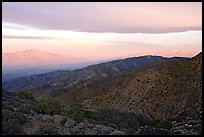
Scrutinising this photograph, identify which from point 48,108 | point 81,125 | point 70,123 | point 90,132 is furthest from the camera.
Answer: point 48,108

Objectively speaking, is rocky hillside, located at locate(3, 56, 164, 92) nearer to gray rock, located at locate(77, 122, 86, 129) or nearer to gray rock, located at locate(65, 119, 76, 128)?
gray rock, located at locate(65, 119, 76, 128)

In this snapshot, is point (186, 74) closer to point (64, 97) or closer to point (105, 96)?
point (105, 96)

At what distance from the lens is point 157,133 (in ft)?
44.8

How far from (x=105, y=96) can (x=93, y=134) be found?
140 ft

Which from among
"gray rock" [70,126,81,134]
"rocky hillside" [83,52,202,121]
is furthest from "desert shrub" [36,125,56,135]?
"rocky hillside" [83,52,202,121]

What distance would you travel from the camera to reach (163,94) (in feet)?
154

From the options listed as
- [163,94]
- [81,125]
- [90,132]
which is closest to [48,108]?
[81,125]

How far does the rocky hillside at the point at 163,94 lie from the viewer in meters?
42.3

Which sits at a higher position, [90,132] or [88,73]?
[90,132]

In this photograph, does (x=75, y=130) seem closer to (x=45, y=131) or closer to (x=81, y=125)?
(x=81, y=125)

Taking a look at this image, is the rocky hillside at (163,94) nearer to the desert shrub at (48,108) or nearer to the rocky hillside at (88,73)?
the desert shrub at (48,108)

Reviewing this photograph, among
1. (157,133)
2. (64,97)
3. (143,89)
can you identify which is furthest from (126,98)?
(157,133)

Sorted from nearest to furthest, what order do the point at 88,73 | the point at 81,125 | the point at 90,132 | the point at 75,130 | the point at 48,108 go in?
the point at 90,132 → the point at 75,130 → the point at 81,125 → the point at 48,108 → the point at 88,73

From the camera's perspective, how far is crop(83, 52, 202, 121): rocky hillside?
42.3 metres
